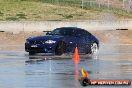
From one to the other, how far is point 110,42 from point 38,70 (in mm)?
27431

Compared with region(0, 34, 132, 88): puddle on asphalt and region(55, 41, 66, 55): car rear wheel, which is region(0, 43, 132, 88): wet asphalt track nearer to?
region(0, 34, 132, 88): puddle on asphalt

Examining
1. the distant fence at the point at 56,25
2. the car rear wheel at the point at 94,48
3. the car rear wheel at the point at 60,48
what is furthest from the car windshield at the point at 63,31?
the distant fence at the point at 56,25

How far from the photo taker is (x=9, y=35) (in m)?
48.0

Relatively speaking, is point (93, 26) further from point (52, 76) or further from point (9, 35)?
point (52, 76)

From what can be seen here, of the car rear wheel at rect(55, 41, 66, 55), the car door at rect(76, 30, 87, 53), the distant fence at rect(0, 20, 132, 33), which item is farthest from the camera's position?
the distant fence at rect(0, 20, 132, 33)

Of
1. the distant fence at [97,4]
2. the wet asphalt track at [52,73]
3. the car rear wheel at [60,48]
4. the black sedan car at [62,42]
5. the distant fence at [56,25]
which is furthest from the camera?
the distant fence at [97,4]

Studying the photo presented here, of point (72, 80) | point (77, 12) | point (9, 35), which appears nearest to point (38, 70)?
point (72, 80)

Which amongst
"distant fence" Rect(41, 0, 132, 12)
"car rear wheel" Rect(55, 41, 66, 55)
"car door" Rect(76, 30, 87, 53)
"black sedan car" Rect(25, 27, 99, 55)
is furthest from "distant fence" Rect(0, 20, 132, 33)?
"car rear wheel" Rect(55, 41, 66, 55)

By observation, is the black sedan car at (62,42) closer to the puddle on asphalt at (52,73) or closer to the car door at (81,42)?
the car door at (81,42)

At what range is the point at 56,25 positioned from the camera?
5016 centimetres

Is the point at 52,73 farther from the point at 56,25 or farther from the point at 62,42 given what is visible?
the point at 56,25

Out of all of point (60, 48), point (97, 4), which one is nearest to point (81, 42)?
point (60, 48)

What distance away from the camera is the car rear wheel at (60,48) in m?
30.0

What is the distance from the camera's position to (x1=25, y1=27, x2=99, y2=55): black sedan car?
29844mm
